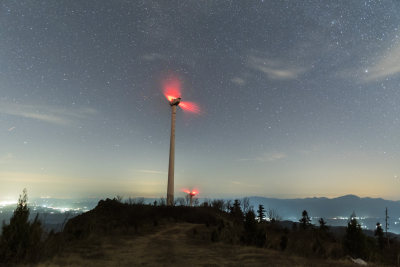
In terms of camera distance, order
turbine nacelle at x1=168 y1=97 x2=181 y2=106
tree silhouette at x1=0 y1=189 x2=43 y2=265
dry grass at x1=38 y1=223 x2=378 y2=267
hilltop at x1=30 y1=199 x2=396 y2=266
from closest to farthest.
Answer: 1. tree silhouette at x1=0 y1=189 x2=43 y2=265
2. dry grass at x1=38 y1=223 x2=378 y2=267
3. hilltop at x1=30 y1=199 x2=396 y2=266
4. turbine nacelle at x1=168 y1=97 x2=181 y2=106

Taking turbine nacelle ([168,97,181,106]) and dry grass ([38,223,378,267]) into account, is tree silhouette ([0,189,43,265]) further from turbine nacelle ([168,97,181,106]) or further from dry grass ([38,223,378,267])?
turbine nacelle ([168,97,181,106])

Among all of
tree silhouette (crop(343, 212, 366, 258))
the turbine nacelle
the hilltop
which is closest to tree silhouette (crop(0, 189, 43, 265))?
the hilltop

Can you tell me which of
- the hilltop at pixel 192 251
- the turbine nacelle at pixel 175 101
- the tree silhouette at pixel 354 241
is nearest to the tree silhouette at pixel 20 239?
the hilltop at pixel 192 251

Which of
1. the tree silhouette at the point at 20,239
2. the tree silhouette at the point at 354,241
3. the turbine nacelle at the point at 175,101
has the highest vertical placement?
the turbine nacelle at the point at 175,101

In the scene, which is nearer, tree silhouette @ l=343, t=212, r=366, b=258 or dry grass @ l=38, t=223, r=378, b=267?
dry grass @ l=38, t=223, r=378, b=267

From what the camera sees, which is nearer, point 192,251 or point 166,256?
point 166,256

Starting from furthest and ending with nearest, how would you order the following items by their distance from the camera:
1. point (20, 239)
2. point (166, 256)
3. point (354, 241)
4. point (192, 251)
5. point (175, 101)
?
point (175, 101)
point (354, 241)
point (192, 251)
point (166, 256)
point (20, 239)

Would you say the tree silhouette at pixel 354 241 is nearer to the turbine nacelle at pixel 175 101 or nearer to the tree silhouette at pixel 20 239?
the tree silhouette at pixel 20 239

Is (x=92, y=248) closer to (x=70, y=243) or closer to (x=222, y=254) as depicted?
(x=70, y=243)

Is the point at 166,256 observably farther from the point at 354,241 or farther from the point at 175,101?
the point at 175,101

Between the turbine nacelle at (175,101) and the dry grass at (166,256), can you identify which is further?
the turbine nacelle at (175,101)

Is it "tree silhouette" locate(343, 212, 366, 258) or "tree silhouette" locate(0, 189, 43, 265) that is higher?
"tree silhouette" locate(0, 189, 43, 265)

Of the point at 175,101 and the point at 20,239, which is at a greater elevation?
the point at 175,101

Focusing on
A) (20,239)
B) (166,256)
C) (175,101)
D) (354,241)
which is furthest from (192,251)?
(175,101)
